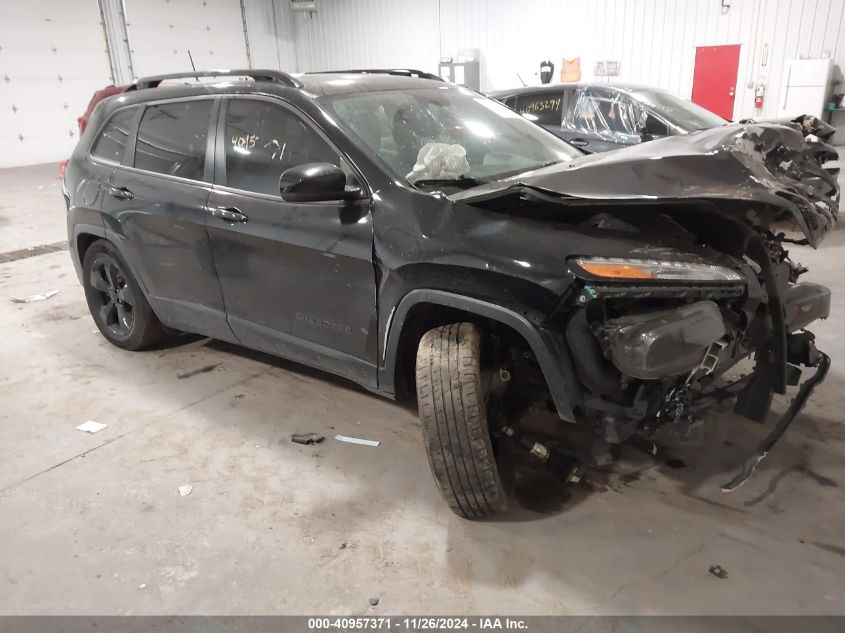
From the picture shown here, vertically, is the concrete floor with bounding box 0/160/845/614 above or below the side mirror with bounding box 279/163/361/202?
below

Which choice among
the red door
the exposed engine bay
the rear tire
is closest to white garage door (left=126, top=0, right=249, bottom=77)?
the red door

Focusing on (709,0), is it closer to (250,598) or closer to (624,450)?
(624,450)

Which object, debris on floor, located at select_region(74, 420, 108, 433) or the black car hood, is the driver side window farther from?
debris on floor, located at select_region(74, 420, 108, 433)

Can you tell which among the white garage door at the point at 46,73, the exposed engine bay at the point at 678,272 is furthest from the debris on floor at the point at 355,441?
the white garage door at the point at 46,73

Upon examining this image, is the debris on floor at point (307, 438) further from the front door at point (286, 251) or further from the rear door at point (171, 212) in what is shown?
the rear door at point (171, 212)

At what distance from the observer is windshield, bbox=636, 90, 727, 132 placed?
5953 mm

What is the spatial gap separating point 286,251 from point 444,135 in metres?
0.93

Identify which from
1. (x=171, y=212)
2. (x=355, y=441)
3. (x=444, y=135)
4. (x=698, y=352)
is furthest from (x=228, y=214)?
(x=698, y=352)

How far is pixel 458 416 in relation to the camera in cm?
222

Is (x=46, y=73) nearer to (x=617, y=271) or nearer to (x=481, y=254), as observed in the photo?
(x=481, y=254)

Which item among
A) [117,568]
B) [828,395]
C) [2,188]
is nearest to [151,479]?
[117,568]

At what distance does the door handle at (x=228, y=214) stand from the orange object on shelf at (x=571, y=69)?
11.3 metres

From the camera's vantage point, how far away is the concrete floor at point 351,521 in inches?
82.4

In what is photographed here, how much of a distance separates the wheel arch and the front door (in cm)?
12
